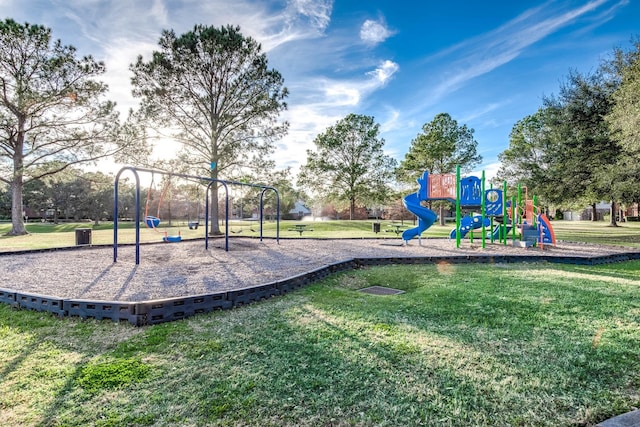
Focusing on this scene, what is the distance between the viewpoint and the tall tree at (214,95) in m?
17.2

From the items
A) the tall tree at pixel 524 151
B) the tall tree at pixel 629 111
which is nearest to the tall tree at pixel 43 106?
the tall tree at pixel 629 111

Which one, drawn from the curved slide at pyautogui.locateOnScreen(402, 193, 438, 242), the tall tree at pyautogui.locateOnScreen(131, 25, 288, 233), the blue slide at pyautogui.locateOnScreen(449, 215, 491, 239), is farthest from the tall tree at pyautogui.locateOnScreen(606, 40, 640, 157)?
the tall tree at pyautogui.locateOnScreen(131, 25, 288, 233)

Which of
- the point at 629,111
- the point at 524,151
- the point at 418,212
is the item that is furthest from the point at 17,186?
the point at 524,151

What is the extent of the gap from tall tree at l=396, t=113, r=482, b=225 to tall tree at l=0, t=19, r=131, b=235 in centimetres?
2651

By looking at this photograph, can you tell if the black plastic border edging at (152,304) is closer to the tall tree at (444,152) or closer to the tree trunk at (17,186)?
the tree trunk at (17,186)

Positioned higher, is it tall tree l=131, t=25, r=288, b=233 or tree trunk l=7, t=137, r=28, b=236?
tall tree l=131, t=25, r=288, b=233

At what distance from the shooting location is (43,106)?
19.2m

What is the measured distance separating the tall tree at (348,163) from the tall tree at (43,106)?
852 inches

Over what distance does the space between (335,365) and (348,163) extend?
36.1m

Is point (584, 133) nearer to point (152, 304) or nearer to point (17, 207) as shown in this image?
point (152, 304)

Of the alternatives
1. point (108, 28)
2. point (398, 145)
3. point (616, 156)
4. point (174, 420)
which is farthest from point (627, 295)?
point (398, 145)

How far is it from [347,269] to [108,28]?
10.7 metres

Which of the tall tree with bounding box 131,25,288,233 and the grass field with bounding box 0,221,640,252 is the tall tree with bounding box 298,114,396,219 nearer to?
the grass field with bounding box 0,221,640,252

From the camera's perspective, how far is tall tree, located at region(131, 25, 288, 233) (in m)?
17.2
